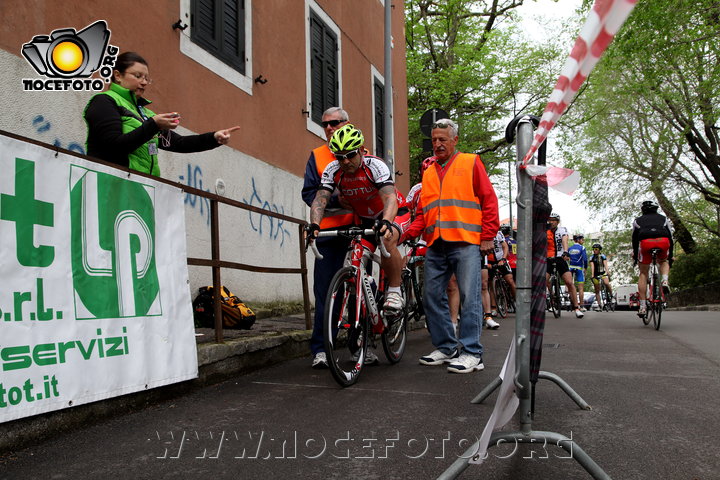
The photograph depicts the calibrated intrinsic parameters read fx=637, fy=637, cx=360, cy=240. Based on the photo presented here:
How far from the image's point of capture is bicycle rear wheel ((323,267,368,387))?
429 cm

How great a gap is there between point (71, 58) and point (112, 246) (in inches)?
113

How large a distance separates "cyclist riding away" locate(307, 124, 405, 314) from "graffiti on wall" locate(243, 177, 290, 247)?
11.9 ft

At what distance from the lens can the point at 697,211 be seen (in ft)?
98.3

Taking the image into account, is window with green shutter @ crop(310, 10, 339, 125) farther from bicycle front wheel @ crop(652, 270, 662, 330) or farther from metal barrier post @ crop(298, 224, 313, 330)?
bicycle front wheel @ crop(652, 270, 662, 330)

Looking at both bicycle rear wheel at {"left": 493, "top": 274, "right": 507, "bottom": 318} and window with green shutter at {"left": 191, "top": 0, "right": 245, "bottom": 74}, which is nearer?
window with green shutter at {"left": 191, "top": 0, "right": 245, "bottom": 74}

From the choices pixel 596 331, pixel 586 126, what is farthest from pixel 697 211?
pixel 596 331

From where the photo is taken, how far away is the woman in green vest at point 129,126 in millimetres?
4023

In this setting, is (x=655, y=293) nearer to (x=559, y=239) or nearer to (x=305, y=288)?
(x=559, y=239)

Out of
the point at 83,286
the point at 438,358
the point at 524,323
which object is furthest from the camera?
the point at 438,358

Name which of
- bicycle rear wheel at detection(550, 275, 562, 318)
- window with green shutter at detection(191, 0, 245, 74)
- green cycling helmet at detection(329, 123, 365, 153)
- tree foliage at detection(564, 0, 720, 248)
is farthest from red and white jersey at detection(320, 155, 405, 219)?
tree foliage at detection(564, 0, 720, 248)

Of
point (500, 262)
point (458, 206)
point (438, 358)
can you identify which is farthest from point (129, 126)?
point (500, 262)

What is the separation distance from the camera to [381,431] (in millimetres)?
3250

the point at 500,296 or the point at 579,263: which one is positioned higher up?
the point at 579,263

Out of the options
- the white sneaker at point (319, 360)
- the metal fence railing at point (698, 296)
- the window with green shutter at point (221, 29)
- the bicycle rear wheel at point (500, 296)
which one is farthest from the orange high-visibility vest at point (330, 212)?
the metal fence railing at point (698, 296)
